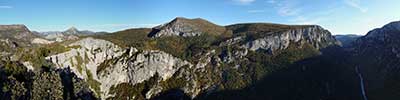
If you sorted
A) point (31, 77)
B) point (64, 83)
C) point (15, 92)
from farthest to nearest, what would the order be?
point (64, 83) → point (31, 77) → point (15, 92)

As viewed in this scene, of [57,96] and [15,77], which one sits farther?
[15,77]

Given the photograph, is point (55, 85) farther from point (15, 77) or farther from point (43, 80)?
point (15, 77)

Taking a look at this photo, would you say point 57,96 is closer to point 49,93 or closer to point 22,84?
point 49,93

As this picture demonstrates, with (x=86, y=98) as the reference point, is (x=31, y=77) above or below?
above

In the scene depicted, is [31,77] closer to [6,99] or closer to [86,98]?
[6,99]

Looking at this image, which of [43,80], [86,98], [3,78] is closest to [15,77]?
[3,78]

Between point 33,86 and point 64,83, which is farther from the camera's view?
point 64,83

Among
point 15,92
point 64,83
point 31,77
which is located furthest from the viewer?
point 64,83

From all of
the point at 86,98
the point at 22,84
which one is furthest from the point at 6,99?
the point at 86,98
